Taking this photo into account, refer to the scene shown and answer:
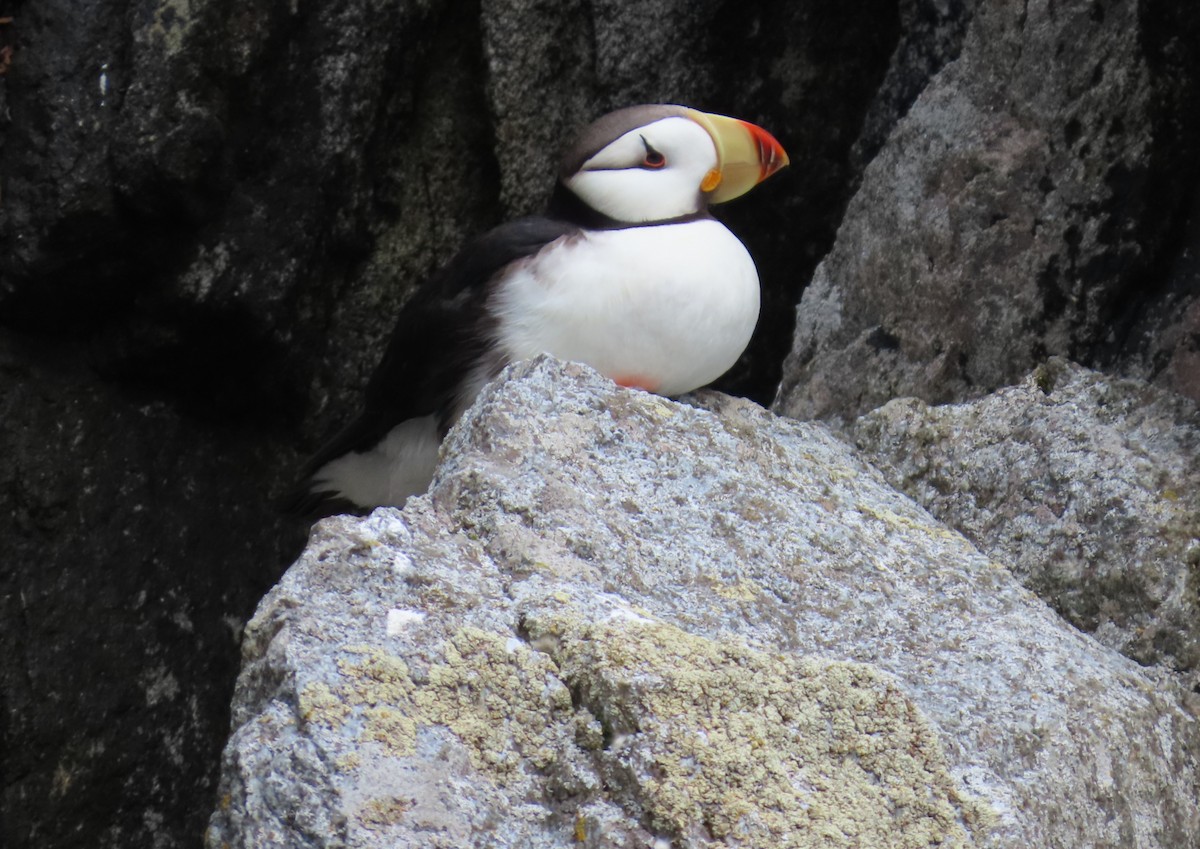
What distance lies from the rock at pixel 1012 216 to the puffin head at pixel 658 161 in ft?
1.36

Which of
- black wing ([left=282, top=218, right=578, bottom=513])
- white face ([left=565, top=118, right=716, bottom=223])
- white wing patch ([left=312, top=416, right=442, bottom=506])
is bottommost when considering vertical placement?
white wing patch ([left=312, top=416, right=442, bottom=506])

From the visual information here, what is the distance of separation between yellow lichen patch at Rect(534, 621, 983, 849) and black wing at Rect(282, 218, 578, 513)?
3.32ft

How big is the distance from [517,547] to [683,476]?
33 cm

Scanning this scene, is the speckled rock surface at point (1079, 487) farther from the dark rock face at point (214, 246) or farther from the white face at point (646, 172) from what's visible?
the dark rock face at point (214, 246)

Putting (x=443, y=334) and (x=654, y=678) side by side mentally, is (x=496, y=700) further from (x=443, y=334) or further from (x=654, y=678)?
(x=443, y=334)

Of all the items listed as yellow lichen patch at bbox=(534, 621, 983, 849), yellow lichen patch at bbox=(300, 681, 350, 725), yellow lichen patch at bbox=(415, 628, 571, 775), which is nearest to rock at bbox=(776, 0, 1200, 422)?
yellow lichen patch at bbox=(534, 621, 983, 849)

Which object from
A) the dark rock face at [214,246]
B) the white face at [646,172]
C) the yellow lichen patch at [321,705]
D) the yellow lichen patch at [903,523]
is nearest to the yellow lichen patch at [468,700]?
the yellow lichen patch at [321,705]

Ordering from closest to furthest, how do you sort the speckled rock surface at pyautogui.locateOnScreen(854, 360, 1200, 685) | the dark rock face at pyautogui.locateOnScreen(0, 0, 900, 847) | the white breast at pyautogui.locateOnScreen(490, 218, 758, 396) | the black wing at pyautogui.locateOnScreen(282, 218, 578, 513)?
the speckled rock surface at pyautogui.locateOnScreen(854, 360, 1200, 685)
the white breast at pyautogui.locateOnScreen(490, 218, 758, 396)
the black wing at pyautogui.locateOnScreen(282, 218, 578, 513)
the dark rock face at pyautogui.locateOnScreen(0, 0, 900, 847)

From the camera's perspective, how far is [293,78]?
11.0ft

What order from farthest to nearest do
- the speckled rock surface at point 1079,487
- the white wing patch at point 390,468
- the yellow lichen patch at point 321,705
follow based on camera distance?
the white wing patch at point 390,468 < the speckled rock surface at point 1079,487 < the yellow lichen patch at point 321,705

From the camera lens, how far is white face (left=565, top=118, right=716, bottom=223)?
2514mm

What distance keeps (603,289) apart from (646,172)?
0.27 m

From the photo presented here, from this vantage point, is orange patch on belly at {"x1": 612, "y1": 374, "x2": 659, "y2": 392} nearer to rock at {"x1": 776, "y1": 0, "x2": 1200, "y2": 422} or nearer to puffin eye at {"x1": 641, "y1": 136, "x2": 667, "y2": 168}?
puffin eye at {"x1": 641, "y1": 136, "x2": 667, "y2": 168}

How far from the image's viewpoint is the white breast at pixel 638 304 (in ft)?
7.75
